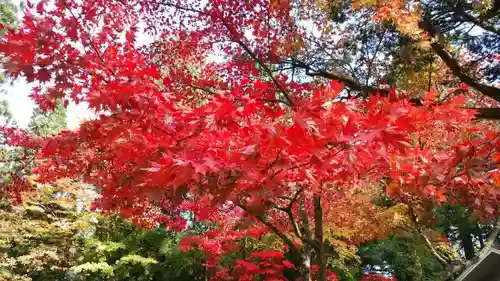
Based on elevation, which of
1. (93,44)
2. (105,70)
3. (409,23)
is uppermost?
(409,23)

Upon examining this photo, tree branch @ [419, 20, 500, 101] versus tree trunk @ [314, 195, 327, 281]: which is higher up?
tree branch @ [419, 20, 500, 101]

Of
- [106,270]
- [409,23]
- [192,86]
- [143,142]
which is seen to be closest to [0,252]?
[106,270]

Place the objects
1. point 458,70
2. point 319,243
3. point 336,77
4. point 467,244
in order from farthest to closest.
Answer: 1. point 467,244
2. point 336,77
3. point 458,70
4. point 319,243

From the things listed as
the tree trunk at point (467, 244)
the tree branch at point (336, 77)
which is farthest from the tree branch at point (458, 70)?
the tree trunk at point (467, 244)

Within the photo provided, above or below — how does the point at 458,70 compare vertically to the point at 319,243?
above

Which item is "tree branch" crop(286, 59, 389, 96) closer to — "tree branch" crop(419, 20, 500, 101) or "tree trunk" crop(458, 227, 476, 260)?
"tree branch" crop(419, 20, 500, 101)

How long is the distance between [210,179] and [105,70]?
1.58 meters

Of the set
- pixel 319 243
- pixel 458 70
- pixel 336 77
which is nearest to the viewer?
pixel 319 243

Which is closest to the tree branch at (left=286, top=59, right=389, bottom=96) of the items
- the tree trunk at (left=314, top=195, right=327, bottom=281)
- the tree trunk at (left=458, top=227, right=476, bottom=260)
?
the tree trunk at (left=314, top=195, right=327, bottom=281)

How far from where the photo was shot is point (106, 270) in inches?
552

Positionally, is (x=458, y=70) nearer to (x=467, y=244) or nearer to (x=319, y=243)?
(x=319, y=243)

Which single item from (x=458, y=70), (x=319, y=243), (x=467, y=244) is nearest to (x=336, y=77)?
(x=458, y=70)

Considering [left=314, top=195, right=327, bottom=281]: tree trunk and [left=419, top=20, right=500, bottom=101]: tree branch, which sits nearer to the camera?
[left=314, top=195, right=327, bottom=281]: tree trunk

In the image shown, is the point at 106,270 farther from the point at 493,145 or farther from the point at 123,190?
the point at 493,145
